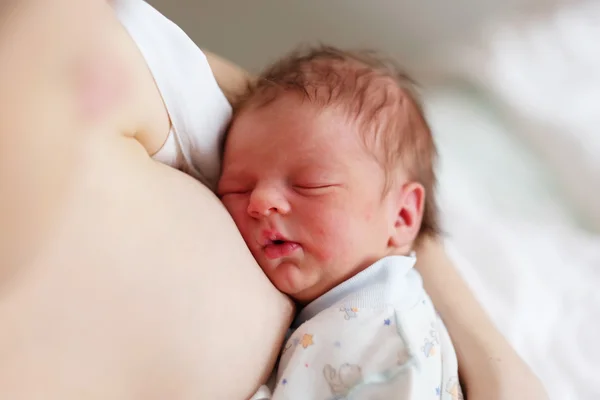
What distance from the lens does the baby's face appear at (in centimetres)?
78

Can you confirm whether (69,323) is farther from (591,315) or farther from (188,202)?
(591,315)

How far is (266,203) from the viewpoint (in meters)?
0.76

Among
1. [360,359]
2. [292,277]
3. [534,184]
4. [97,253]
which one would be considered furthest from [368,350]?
[534,184]

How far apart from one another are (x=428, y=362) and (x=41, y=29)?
55 centimetres

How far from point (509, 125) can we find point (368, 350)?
84 centimetres

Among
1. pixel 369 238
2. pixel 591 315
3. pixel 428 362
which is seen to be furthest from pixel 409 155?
pixel 591 315

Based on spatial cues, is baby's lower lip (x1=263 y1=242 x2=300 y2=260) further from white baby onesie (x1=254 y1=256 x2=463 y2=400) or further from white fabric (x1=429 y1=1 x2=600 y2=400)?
white fabric (x1=429 y1=1 x2=600 y2=400)

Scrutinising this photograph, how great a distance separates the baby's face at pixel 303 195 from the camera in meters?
0.78

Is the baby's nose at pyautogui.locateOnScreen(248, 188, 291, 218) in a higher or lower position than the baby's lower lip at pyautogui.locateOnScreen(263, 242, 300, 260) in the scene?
higher

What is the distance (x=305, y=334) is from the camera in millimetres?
739

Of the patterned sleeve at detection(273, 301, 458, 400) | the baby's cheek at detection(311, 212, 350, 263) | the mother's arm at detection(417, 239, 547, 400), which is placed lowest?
the mother's arm at detection(417, 239, 547, 400)

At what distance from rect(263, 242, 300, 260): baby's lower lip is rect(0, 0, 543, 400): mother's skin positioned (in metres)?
0.07

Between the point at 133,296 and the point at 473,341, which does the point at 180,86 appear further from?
the point at 473,341

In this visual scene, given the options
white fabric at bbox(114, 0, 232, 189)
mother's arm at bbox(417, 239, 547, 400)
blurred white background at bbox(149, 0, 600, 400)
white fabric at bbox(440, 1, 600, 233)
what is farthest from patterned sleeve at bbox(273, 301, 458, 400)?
white fabric at bbox(440, 1, 600, 233)
